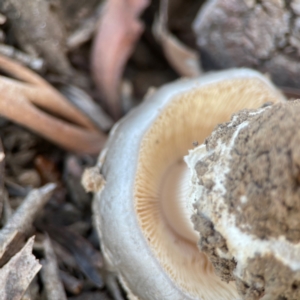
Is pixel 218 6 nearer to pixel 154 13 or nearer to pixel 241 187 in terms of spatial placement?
pixel 154 13

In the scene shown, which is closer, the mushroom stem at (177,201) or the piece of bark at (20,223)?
the piece of bark at (20,223)

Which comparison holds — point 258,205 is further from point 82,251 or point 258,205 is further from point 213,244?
point 82,251

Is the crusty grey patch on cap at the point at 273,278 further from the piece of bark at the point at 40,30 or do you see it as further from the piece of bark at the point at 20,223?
the piece of bark at the point at 40,30

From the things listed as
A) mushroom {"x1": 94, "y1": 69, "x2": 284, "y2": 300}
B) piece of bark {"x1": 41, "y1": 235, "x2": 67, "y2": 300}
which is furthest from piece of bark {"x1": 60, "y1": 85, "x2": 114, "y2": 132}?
piece of bark {"x1": 41, "y1": 235, "x2": 67, "y2": 300}

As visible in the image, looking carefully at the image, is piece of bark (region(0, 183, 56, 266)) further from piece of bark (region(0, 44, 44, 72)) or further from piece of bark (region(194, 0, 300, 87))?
piece of bark (region(194, 0, 300, 87))

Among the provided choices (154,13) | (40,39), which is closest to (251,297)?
(40,39)

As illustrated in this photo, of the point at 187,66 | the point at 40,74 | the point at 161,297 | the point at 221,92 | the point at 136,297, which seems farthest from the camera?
the point at 187,66

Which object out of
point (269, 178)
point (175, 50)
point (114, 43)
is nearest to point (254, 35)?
point (175, 50)

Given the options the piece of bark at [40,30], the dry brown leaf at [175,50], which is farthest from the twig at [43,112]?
the dry brown leaf at [175,50]
